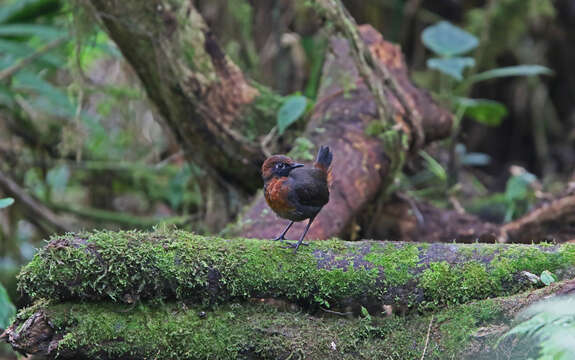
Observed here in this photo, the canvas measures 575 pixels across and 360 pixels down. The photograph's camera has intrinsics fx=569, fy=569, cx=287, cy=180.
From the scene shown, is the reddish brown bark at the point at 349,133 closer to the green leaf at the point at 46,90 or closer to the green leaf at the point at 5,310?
the green leaf at the point at 5,310

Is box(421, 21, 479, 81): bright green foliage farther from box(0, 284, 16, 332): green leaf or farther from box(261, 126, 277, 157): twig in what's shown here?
box(0, 284, 16, 332): green leaf

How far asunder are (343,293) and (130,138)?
423cm

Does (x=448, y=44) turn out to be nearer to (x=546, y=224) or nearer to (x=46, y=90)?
(x=546, y=224)

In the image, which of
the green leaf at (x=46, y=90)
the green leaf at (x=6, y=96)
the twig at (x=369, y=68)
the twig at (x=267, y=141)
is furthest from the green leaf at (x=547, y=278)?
the green leaf at (x=6, y=96)

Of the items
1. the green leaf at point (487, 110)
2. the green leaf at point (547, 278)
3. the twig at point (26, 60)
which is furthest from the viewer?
the green leaf at point (487, 110)

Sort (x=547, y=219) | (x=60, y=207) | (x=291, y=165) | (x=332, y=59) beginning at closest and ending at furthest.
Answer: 1. (x=291, y=165)
2. (x=547, y=219)
3. (x=332, y=59)
4. (x=60, y=207)

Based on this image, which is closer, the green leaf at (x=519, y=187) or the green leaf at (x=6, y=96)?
the green leaf at (x=6, y=96)

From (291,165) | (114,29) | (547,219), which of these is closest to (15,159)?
(114,29)

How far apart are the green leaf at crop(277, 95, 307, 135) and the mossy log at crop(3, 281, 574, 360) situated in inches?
76.6

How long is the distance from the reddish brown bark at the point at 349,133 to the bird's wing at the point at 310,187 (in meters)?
0.55

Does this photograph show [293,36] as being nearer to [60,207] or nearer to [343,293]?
[60,207]

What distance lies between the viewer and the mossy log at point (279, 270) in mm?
2234

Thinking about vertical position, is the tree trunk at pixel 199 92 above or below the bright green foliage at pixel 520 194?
above

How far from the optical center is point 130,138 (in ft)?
20.1
